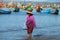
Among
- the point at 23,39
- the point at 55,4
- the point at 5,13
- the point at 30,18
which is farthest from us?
the point at 55,4

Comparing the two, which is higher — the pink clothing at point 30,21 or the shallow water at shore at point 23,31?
the pink clothing at point 30,21

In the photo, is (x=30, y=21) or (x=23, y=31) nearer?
(x=30, y=21)

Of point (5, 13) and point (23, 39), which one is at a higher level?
point (23, 39)

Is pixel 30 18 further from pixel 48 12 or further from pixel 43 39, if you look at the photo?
pixel 48 12

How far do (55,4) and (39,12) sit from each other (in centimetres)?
397

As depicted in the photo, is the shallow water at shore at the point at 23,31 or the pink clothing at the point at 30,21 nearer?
the pink clothing at the point at 30,21

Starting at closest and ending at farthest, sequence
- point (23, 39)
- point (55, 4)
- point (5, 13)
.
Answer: point (23, 39) → point (5, 13) → point (55, 4)

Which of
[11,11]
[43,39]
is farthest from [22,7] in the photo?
[43,39]

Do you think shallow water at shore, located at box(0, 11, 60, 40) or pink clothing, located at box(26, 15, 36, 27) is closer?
pink clothing, located at box(26, 15, 36, 27)

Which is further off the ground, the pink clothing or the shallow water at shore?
the pink clothing

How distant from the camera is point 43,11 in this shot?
48.0 m

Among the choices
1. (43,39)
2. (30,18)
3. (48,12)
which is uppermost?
(30,18)

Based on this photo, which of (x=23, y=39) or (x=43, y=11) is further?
(x=43, y=11)

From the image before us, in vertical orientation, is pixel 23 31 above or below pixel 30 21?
below
